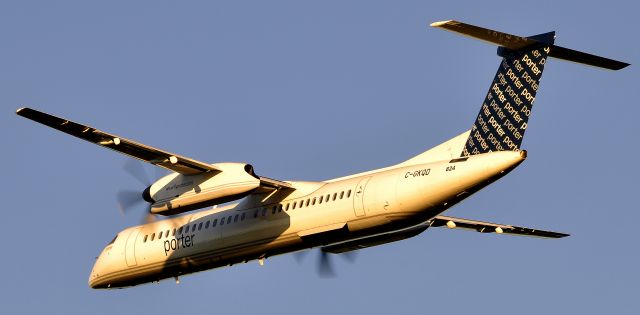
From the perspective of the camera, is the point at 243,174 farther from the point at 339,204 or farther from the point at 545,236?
the point at 545,236

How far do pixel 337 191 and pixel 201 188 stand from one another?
3.55 m

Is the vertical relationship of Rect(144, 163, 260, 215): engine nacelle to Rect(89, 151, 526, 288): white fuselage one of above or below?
above

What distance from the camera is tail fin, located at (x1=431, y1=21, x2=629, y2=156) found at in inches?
1291

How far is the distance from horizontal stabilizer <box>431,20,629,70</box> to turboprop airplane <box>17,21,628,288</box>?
0.03 meters

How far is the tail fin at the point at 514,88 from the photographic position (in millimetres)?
32781

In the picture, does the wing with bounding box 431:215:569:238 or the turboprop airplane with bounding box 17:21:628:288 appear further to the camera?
the wing with bounding box 431:215:569:238

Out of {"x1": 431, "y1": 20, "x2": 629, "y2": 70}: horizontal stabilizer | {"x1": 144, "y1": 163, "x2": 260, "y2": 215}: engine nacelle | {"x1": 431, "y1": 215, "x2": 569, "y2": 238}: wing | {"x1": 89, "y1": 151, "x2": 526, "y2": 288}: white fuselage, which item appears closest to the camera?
{"x1": 431, "y1": 20, "x2": 629, "y2": 70}: horizontal stabilizer

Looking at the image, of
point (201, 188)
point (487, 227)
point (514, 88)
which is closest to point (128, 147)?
point (201, 188)

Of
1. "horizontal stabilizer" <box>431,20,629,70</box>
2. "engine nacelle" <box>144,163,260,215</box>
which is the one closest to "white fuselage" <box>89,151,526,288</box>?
"engine nacelle" <box>144,163,260,215</box>

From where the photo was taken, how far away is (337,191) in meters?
34.7

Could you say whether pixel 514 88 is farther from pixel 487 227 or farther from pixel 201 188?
pixel 201 188

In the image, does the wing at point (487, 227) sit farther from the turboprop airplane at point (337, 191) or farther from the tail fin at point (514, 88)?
the tail fin at point (514, 88)

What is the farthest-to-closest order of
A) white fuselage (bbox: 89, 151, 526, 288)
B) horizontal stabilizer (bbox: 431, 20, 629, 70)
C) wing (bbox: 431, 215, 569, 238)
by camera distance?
wing (bbox: 431, 215, 569, 238), white fuselage (bbox: 89, 151, 526, 288), horizontal stabilizer (bbox: 431, 20, 629, 70)

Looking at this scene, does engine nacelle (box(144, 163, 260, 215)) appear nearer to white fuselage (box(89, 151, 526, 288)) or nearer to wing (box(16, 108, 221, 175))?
wing (box(16, 108, 221, 175))
